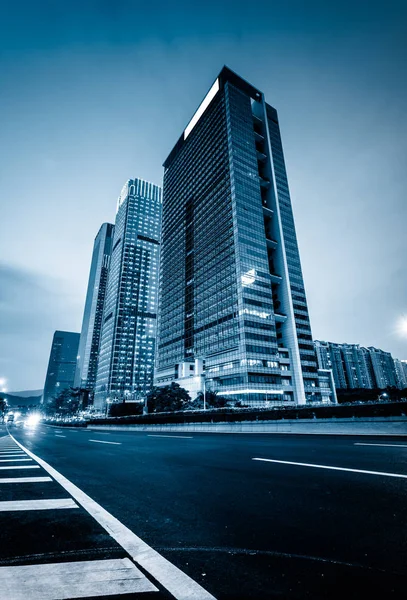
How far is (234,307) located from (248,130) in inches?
2883

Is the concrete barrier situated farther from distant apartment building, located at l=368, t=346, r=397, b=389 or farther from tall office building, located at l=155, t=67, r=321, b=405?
distant apartment building, located at l=368, t=346, r=397, b=389

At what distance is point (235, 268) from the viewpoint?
90.8m

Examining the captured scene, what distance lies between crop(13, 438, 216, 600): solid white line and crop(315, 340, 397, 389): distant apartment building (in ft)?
576

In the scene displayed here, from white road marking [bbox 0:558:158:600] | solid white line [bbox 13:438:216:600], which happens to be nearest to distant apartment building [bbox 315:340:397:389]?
solid white line [bbox 13:438:216:600]

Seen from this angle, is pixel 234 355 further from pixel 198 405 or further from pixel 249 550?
pixel 249 550

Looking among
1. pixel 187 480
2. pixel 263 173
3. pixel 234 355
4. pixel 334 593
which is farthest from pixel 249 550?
pixel 263 173

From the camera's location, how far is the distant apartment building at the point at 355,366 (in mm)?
175750

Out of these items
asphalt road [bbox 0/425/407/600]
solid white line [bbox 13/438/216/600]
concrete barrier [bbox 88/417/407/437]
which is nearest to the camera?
solid white line [bbox 13/438/216/600]

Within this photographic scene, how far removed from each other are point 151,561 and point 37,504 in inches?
111

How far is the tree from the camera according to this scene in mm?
73075

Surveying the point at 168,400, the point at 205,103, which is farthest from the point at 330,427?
the point at 205,103

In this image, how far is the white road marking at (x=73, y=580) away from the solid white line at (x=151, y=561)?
0.10 meters

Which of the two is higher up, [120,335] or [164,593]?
[120,335]

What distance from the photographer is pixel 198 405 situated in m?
67.5
